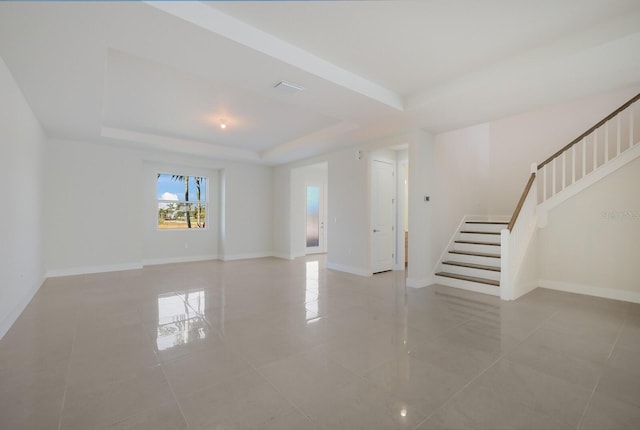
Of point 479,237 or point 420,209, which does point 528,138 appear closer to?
point 479,237

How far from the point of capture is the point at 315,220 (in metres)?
9.02

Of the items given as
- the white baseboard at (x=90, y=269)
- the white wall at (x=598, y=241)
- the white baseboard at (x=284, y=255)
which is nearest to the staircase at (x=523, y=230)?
the white wall at (x=598, y=241)

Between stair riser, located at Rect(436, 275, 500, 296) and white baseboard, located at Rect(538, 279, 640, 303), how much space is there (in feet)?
3.89

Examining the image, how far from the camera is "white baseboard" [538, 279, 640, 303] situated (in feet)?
13.4

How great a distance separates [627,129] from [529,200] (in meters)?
2.53

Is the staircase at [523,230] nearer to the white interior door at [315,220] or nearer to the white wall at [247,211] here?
the white interior door at [315,220]

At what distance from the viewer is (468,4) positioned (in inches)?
89.4

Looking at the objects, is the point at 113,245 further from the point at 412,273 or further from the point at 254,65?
the point at 412,273

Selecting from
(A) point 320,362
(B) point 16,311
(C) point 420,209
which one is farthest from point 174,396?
(C) point 420,209

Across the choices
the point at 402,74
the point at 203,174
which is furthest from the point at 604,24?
the point at 203,174

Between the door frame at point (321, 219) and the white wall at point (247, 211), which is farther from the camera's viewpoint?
the door frame at point (321, 219)

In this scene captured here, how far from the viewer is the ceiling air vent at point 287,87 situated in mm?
3148

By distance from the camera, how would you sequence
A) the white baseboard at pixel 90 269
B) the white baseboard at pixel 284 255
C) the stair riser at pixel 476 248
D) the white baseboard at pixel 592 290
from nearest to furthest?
the white baseboard at pixel 592 290
the stair riser at pixel 476 248
the white baseboard at pixel 90 269
the white baseboard at pixel 284 255

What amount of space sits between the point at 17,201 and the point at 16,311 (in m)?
1.31
